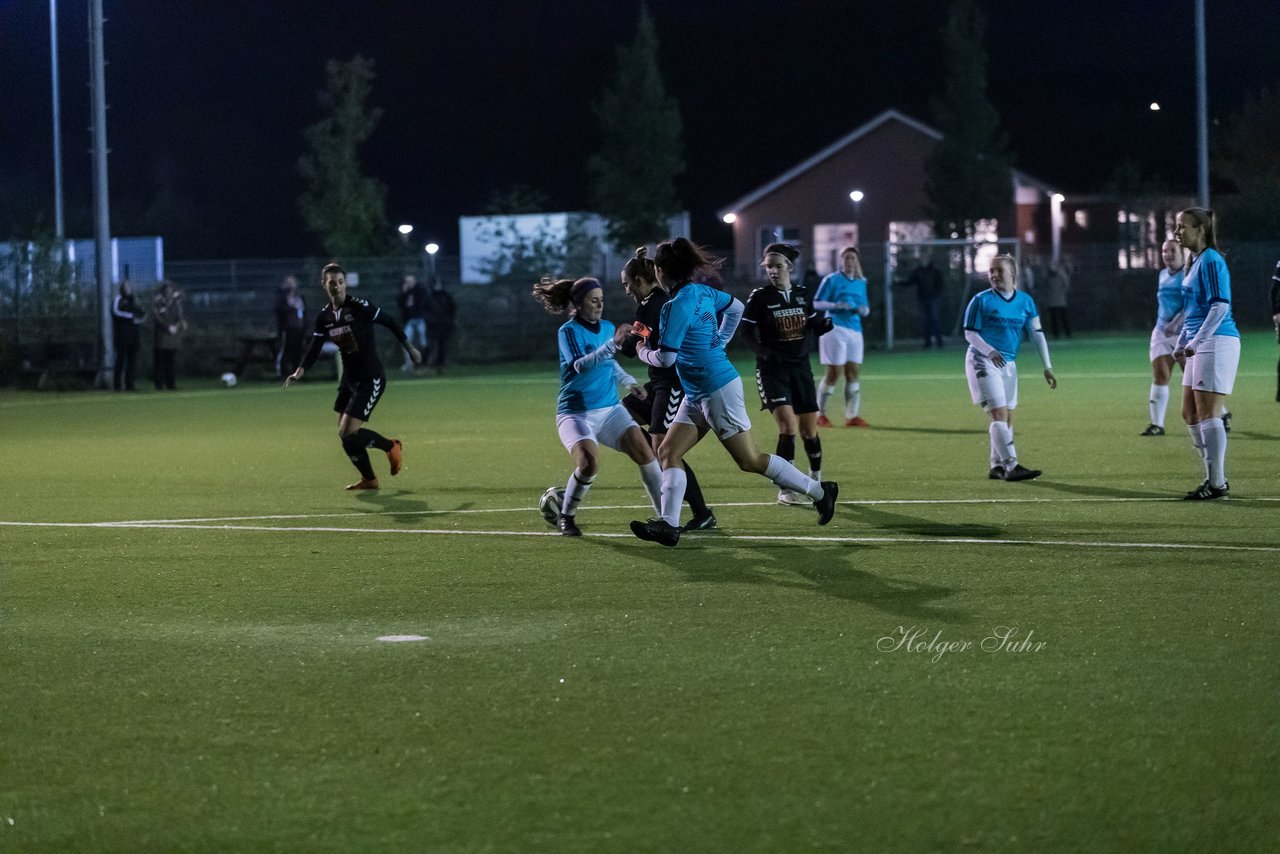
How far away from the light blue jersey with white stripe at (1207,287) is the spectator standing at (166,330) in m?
21.7

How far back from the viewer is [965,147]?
58.7m

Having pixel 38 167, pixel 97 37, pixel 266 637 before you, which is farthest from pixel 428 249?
pixel 38 167

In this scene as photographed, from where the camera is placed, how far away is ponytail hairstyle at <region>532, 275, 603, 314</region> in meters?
10.8

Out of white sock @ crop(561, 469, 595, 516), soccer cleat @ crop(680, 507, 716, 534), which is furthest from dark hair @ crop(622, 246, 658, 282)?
soccer cleat @ crop(680, 507, 716, 534)

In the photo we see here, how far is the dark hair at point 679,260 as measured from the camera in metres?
10.0

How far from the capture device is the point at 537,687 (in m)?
6.57

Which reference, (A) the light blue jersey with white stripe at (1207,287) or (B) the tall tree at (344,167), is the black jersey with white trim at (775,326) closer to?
(A) the light blue jersey with white stripe at (1207,287)

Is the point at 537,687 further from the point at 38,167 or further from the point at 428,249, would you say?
the point at 38,167

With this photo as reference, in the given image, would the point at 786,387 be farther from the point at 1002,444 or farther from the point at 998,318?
the point at 998,318

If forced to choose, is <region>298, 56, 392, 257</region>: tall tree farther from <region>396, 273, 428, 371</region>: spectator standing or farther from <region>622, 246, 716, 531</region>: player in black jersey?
<region>622, 246, 716, 531</region>: player in black jersey

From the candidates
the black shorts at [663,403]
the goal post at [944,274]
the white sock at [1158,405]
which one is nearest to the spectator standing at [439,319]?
the goal post at [944,274]

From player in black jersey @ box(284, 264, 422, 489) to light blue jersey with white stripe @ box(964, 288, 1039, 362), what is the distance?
451 cm

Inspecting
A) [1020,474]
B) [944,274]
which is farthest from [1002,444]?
[944,274]

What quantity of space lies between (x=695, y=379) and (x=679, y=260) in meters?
0.78
